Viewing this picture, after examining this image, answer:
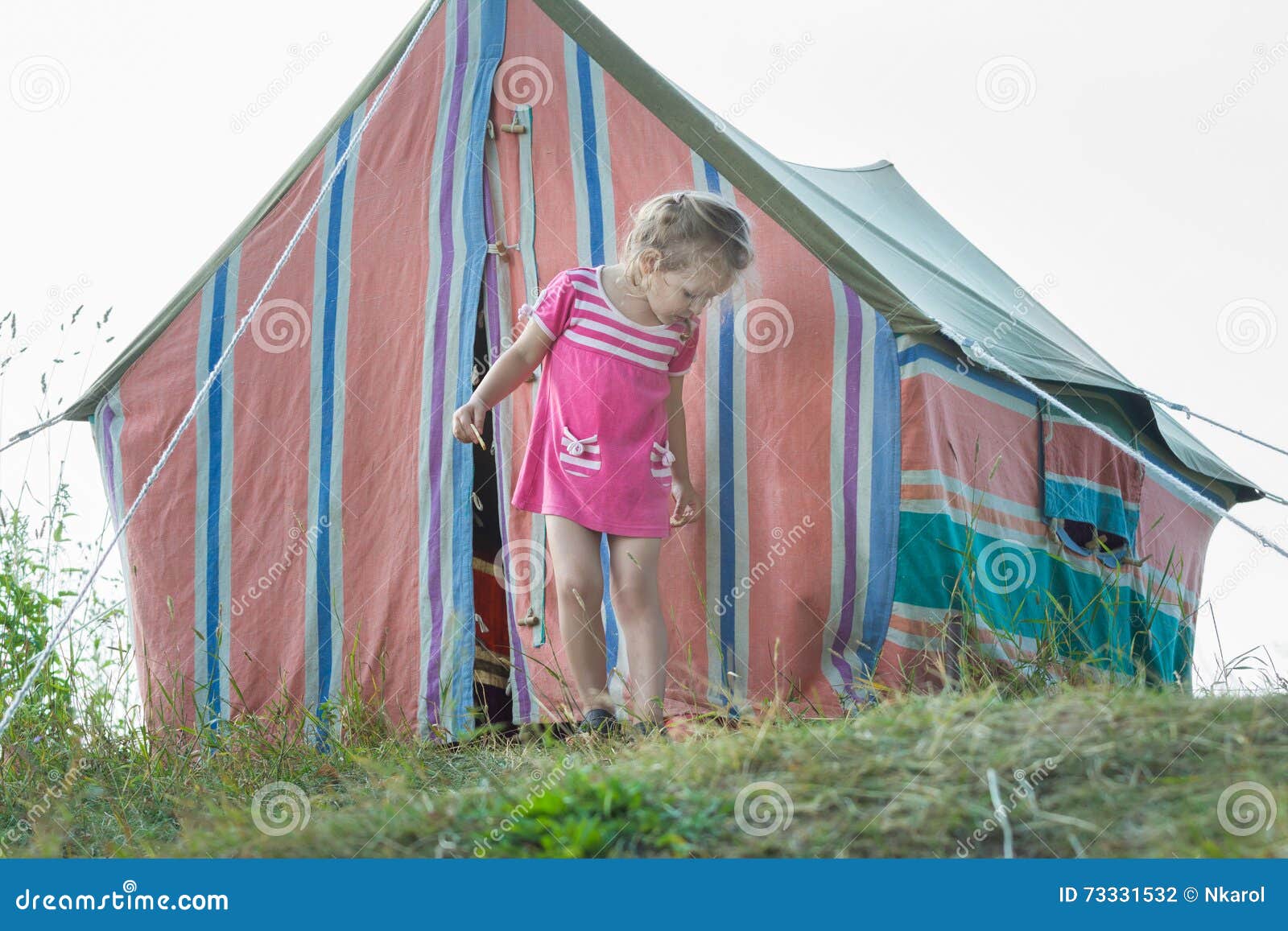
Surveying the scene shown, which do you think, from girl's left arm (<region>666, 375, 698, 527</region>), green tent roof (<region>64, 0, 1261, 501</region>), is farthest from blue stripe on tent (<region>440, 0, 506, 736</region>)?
girl's left arm (<region>666, 375, 698, 527</region>)

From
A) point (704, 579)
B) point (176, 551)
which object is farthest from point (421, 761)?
point (176, 551)

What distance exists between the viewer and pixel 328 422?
11.0 ft

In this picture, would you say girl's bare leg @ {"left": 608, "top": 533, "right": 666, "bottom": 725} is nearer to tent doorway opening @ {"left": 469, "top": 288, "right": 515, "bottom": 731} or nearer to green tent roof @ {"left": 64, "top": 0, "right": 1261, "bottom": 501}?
tent doorway opening @ {"left": 469, "top": 288, "right": 515, "bottom": 731}

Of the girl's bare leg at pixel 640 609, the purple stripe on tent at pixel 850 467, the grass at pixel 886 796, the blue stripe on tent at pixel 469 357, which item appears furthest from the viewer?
the blue stripe on tent at pixel 469 357

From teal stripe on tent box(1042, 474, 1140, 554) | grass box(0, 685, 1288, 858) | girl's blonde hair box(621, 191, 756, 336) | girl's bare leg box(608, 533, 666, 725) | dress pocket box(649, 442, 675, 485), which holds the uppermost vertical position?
girl's blonde hair box(621, 191, 756, 336)

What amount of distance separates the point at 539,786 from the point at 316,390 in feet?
6.04

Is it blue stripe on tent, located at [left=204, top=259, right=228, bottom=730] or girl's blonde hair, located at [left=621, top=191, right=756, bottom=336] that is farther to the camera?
blue stripe on tent, located at [left=204, top=259, right=228, bottom=730]

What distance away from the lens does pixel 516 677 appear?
10.4 ft

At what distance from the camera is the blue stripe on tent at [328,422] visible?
10.8 feet

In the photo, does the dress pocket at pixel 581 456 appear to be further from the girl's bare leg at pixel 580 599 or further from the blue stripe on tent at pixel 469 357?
the blue stripe on tent at pixel 469 357

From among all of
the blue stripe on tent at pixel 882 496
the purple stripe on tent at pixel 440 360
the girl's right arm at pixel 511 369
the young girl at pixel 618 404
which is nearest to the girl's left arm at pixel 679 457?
the young girl at pixel 618 404

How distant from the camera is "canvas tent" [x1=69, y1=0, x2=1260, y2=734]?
3010mm

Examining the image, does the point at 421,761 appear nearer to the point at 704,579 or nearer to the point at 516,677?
the point at 516,677

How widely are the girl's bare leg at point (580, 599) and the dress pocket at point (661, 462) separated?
0.21 m
